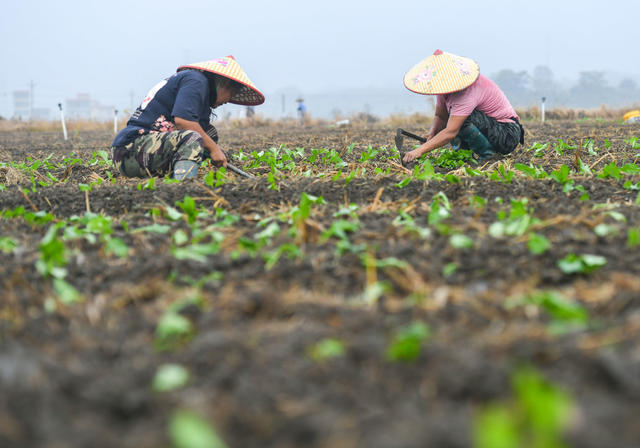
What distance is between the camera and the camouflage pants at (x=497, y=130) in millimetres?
4988

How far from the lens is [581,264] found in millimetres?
1852

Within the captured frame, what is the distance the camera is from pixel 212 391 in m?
1.16

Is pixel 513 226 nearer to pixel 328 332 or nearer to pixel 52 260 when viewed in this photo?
pixel 328 332

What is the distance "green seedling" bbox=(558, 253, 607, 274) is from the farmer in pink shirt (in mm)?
2839

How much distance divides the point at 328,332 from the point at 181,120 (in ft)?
10.7

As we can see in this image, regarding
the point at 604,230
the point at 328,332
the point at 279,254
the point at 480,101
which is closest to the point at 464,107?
the point at 480,101

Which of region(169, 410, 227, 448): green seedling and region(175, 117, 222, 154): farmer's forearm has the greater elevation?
region(175, 117, 222, 154): farmer's forearm

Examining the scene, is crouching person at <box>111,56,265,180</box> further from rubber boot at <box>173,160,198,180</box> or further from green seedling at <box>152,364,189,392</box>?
green seedling at <box>152,364,189,392</box>

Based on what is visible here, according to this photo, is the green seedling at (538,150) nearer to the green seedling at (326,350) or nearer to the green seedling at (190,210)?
the green seedling at (190,210)

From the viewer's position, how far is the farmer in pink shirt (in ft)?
14.9

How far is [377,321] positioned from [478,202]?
1.62 meters

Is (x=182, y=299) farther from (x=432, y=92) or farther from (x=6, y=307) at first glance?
(x=432, y=92)

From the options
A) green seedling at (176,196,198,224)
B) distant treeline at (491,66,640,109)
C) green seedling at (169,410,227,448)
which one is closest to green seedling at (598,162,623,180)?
green seedling at (176,196,198,224)

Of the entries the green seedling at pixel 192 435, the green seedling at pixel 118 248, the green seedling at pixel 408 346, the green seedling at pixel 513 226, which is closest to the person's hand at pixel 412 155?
the green seedling at pixel 513 226
